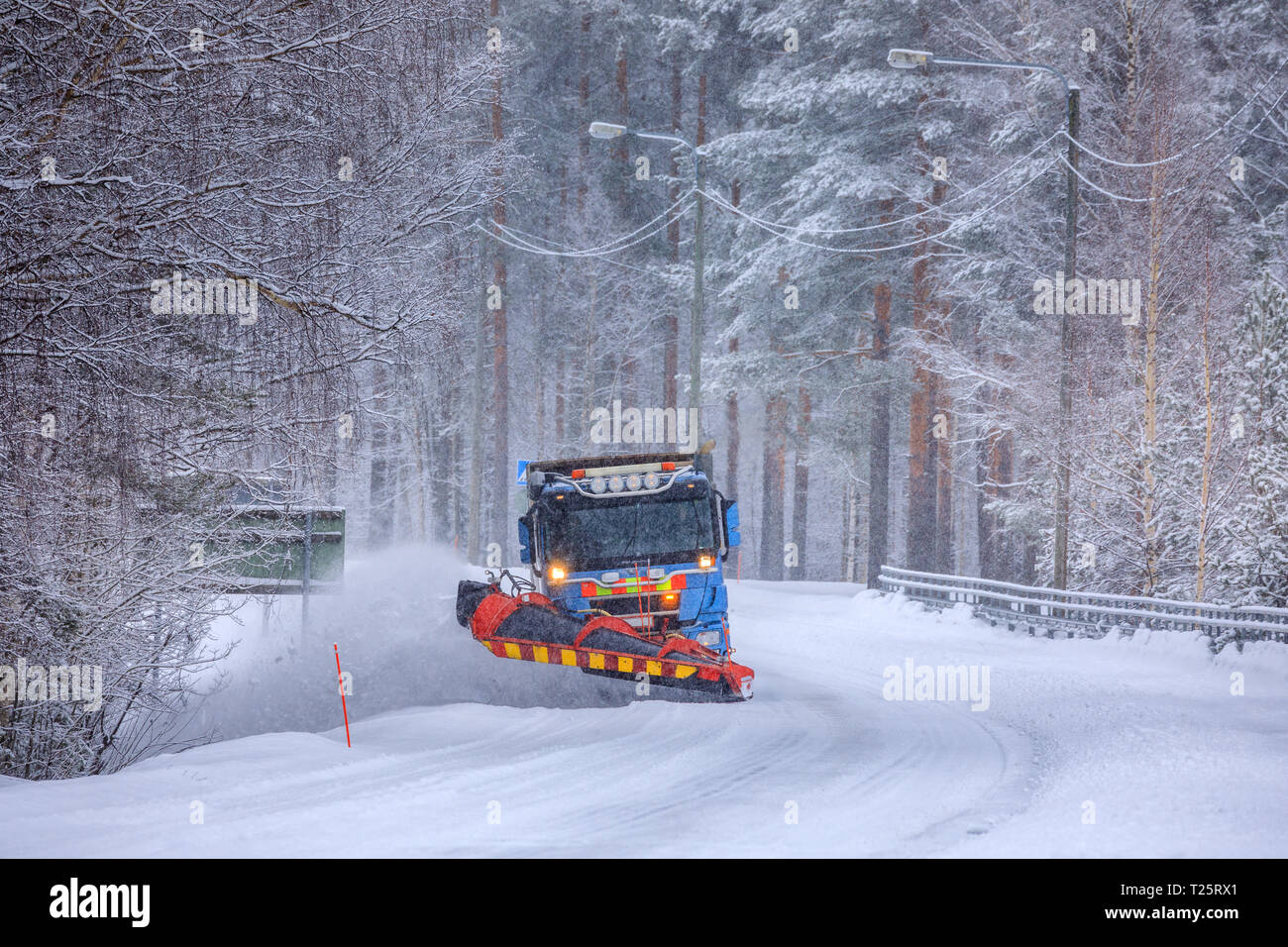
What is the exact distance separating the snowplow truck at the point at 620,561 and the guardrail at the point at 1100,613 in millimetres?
6816

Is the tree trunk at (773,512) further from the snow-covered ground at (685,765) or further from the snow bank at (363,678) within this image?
the snow bank at (363,678)

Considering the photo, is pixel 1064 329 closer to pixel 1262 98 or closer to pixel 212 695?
pixel 1262 98

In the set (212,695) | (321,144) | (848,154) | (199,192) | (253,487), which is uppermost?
(848,154)

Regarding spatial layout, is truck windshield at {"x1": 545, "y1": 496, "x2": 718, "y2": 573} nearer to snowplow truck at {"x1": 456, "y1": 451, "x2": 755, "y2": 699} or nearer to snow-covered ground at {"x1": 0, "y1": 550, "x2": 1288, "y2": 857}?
snowplow truck at {"x1": 456, "y1": 451, "x2": 755, "y2": 699}

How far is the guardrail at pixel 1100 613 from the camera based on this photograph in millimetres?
14906

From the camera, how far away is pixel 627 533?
13.8 m

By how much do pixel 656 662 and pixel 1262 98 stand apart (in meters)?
20.4

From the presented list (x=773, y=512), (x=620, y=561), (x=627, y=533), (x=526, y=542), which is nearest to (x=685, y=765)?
(x=620, y=561)

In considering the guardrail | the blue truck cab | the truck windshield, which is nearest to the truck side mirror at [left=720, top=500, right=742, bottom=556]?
the blue truck cab

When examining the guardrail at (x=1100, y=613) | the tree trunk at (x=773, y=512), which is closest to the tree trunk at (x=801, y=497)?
the tree trunk at (x=773, y=512)

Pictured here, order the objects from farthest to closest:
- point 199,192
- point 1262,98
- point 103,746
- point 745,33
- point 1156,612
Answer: point 745,33 → point 1262,98 → point 1156,612 → point 103,746 → point 199,192

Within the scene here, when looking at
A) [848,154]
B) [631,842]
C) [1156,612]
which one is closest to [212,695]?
[631,842]

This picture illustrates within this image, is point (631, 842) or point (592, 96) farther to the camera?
point (592, 96)

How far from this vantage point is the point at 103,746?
893cm
